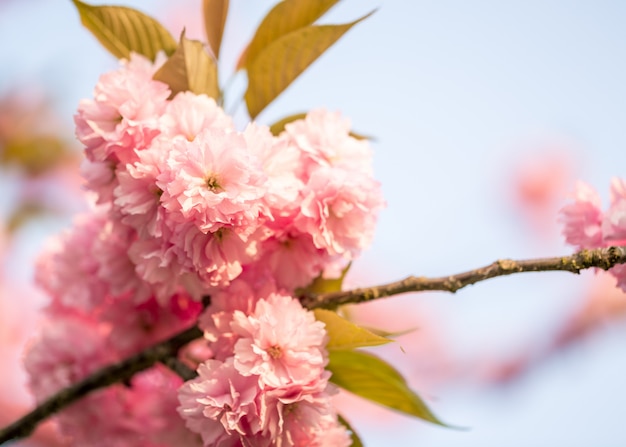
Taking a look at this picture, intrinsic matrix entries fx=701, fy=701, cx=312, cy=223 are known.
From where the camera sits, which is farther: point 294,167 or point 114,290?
point 114,290

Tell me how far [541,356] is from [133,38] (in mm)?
2968

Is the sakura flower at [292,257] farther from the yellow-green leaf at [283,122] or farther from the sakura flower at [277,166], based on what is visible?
the yellow-green leaf at [283,122]

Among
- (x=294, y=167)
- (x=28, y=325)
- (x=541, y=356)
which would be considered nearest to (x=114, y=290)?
(x=294, y=167)

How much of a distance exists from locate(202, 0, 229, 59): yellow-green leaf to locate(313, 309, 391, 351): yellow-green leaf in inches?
14.2

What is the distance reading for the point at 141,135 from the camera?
741mm

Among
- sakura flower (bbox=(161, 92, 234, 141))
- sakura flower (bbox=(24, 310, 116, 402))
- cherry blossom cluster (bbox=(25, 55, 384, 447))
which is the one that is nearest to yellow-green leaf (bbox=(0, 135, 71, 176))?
sakura flower (bbox=(24, 310, 116, 402))

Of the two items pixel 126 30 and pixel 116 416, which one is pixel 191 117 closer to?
pixel 126 30

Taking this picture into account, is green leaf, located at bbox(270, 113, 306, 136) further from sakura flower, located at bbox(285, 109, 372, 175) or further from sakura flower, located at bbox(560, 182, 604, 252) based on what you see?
sakura flower, located at bbox(560, 182, 604, 252)

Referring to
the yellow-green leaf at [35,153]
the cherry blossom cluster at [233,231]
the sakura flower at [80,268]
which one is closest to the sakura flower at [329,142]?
the cherry blossom cluster at [233,231]

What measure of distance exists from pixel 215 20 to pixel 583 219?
50 centimetres

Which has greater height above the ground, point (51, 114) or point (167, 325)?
point (167, 325)

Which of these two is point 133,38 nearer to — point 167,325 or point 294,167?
point 294,167

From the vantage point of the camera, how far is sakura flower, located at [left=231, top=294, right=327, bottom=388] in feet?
2.30

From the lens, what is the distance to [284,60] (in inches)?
33.8
